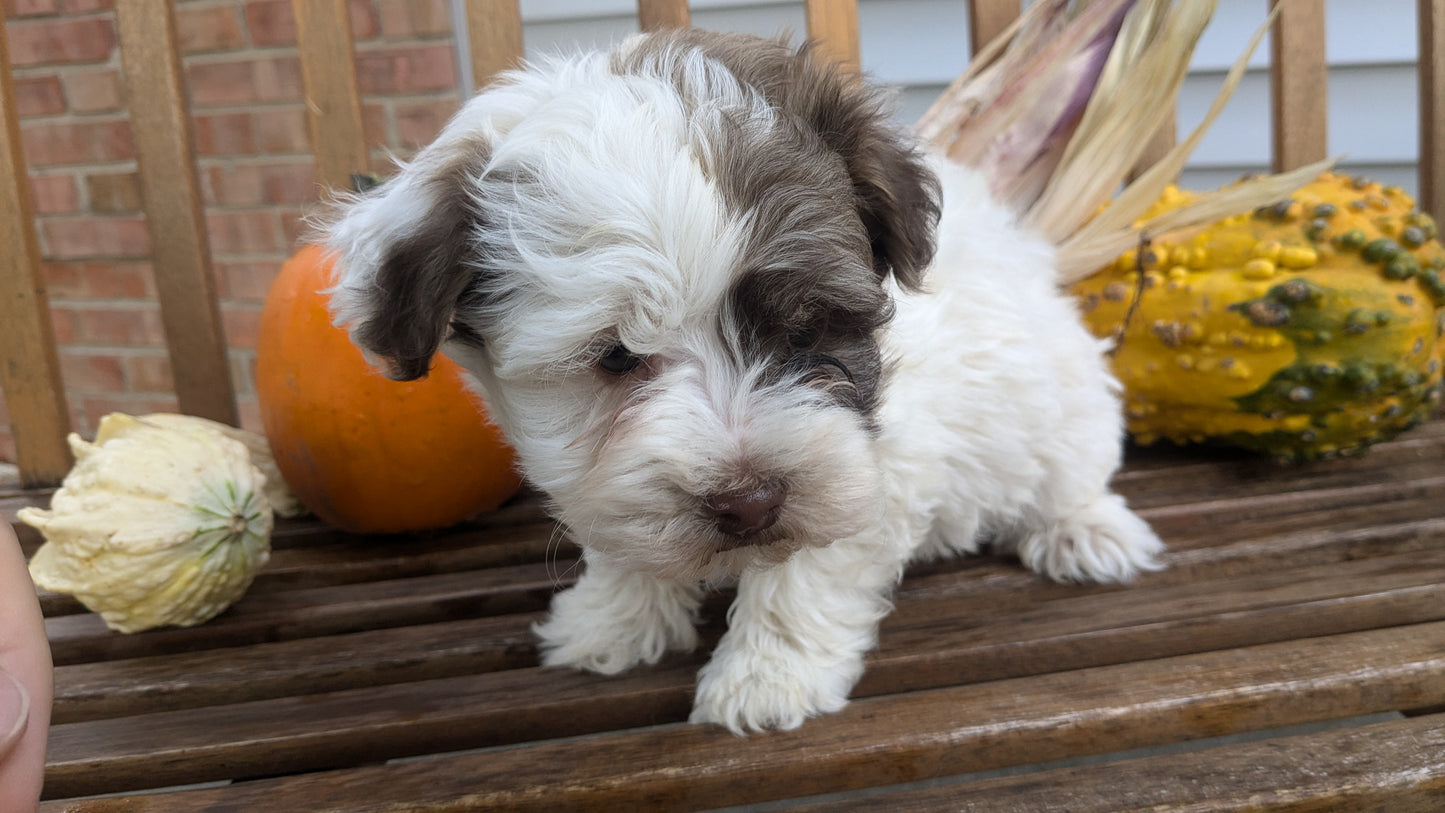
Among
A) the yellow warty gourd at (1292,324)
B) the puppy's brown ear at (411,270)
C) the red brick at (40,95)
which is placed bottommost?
the yellow warty gourd at (1292,324)

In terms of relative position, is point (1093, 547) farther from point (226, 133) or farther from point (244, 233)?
point (226, 133)

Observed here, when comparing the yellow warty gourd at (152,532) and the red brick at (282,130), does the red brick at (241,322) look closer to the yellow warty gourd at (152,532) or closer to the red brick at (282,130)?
the red brick at (282,130)

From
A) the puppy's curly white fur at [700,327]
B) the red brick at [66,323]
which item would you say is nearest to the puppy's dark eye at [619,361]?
the puppy's curly white fur at [700,327]

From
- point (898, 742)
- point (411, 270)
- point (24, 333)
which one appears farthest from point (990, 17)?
point (24, 333)

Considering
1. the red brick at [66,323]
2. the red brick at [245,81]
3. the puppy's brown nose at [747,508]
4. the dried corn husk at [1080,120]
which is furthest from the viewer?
the red brick at [66,323]

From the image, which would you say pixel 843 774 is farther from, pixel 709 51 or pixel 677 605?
pixel 709 51

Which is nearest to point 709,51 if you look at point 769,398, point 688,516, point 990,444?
point 769,398
